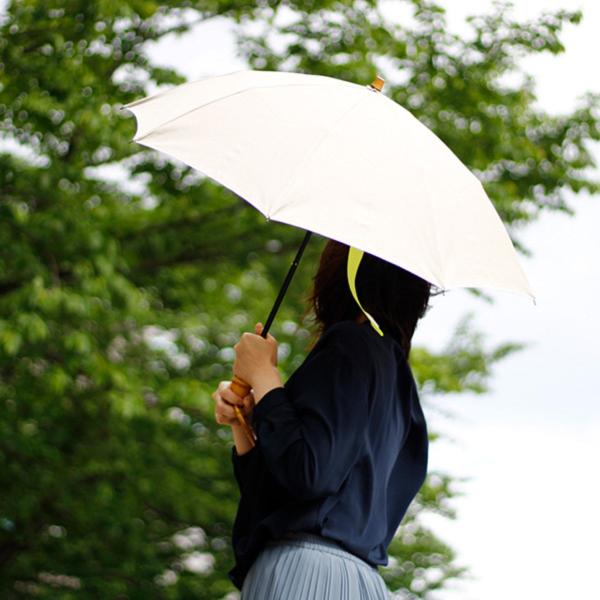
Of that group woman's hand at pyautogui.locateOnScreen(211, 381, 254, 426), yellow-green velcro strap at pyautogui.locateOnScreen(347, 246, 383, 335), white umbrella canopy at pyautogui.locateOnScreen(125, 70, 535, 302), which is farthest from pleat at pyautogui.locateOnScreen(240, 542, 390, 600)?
white umbrella canopy at pyautogui.locateOnScreen(125, 70, 535, 302)

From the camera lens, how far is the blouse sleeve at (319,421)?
1.86m

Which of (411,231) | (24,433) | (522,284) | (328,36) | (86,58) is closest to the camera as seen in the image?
(411,231)

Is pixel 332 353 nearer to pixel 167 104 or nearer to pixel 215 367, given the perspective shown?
pixel 167 104

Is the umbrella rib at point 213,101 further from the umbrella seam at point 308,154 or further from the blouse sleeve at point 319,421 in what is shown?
the blouse sleeve at point 319,421

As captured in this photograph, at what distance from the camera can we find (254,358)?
2.05 meters

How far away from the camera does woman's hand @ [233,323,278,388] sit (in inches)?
80.1

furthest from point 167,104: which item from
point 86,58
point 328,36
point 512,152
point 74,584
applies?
point 74,584

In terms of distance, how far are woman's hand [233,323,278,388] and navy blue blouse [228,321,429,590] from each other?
6 cm

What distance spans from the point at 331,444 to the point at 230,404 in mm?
301

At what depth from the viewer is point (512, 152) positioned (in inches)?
244

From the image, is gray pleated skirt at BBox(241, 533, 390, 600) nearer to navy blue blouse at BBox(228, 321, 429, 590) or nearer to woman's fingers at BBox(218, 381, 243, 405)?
navy blue blouse at BBox(228, 321, 429, 590)

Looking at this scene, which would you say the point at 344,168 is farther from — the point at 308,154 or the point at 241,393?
the point at 241,393

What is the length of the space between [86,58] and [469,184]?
12.0ft

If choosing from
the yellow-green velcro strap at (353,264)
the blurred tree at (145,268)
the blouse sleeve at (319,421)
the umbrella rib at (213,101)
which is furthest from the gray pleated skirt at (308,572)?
the blurred tree at (145,268)
